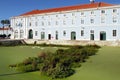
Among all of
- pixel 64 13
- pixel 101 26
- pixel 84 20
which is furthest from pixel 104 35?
pixel 64 13

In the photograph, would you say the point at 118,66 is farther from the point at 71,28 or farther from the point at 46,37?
the point at 46,37

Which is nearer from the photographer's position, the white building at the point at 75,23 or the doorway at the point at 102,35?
the white building at the point at 75,23

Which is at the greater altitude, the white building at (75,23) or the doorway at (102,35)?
the white building at (75,23)

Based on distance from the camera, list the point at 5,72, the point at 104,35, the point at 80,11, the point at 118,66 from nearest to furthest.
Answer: the point at 5,72, the point at 118,66, the point at 104,35, the point at 80,11

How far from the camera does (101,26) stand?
170 feet

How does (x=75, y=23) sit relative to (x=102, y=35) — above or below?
above

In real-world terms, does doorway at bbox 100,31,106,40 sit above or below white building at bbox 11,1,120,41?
below

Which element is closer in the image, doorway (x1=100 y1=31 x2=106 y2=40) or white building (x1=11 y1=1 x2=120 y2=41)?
white building (x1=11 y1=1 x2=120 y2=41)

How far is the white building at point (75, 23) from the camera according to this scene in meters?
50.5

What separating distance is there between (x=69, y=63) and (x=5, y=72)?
4613 mm

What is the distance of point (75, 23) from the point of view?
56.3m

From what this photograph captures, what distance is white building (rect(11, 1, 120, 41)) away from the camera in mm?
50469

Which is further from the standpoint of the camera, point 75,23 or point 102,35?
point 75,23

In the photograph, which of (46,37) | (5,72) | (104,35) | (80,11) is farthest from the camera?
(46,37)
